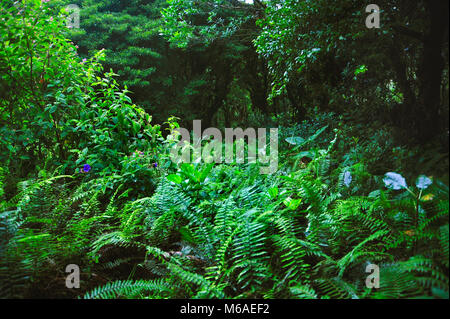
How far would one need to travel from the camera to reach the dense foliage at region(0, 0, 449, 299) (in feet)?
4.76

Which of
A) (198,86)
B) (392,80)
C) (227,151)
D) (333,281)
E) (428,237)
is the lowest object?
(333,281)

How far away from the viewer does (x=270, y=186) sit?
2.61 metres

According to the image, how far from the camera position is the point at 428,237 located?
4.47 ft

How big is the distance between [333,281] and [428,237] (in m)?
0.54

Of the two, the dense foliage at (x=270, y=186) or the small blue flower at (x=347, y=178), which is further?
the small blue flower at (x=347, y=178)

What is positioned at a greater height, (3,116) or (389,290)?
(3,116)

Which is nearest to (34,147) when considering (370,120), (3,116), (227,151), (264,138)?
(3,116)

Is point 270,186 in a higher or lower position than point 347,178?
lower

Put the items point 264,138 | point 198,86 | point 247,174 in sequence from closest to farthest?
point 247,174 → point 264,138 → point 198,86

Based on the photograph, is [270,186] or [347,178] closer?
[347,178]

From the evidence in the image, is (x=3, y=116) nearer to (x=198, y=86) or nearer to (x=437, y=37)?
(x=437, y=37)

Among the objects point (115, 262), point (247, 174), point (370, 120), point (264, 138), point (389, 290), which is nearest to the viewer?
point (389, 290)

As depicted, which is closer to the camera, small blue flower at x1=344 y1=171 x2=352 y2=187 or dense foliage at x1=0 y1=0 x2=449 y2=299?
dense foliage at x1=0 y1=0 x2=449 y2=299

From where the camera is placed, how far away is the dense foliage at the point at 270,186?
145 centimetres
